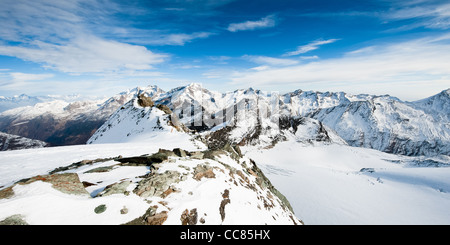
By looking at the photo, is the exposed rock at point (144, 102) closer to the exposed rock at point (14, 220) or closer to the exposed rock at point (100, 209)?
the exposed rock at point (100, 209)

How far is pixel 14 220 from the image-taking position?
5008mm

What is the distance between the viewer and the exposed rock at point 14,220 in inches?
192

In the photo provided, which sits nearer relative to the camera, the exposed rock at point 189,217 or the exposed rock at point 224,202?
the exposed rock at point 189,217

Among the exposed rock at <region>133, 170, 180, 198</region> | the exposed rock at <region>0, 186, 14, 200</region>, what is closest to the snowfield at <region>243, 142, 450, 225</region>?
the exposed rock at <region>133, 170, 180, 198</region>

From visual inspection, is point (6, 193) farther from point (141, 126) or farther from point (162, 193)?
point (141, 126)

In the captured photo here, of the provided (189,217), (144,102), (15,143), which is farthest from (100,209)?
(15,143)

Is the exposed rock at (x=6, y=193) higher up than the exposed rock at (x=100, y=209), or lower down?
higher up

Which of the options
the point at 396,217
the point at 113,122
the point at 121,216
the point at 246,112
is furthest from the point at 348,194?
the point at 246,112

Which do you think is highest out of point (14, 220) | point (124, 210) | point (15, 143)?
point (14, 220)

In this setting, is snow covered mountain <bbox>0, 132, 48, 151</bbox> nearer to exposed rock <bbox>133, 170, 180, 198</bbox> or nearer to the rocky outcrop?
the rocky outcrop

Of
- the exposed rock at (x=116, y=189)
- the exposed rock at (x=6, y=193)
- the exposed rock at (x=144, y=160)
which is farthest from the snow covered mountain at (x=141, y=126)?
the exposed rock at (x=6, y=193)

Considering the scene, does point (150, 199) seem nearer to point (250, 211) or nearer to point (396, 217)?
point (250, 211)

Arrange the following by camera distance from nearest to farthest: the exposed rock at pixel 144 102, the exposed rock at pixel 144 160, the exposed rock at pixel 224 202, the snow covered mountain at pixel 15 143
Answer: the exposed rock at pixel 224 202 < the exposed rock at pixel 144 160 < the exposed rock at pixel 144 102 < the snow covered mountain at pixel 15 143

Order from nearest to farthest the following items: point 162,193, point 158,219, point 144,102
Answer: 1. point 158,219
2. point 162,193
3. point 144,102
